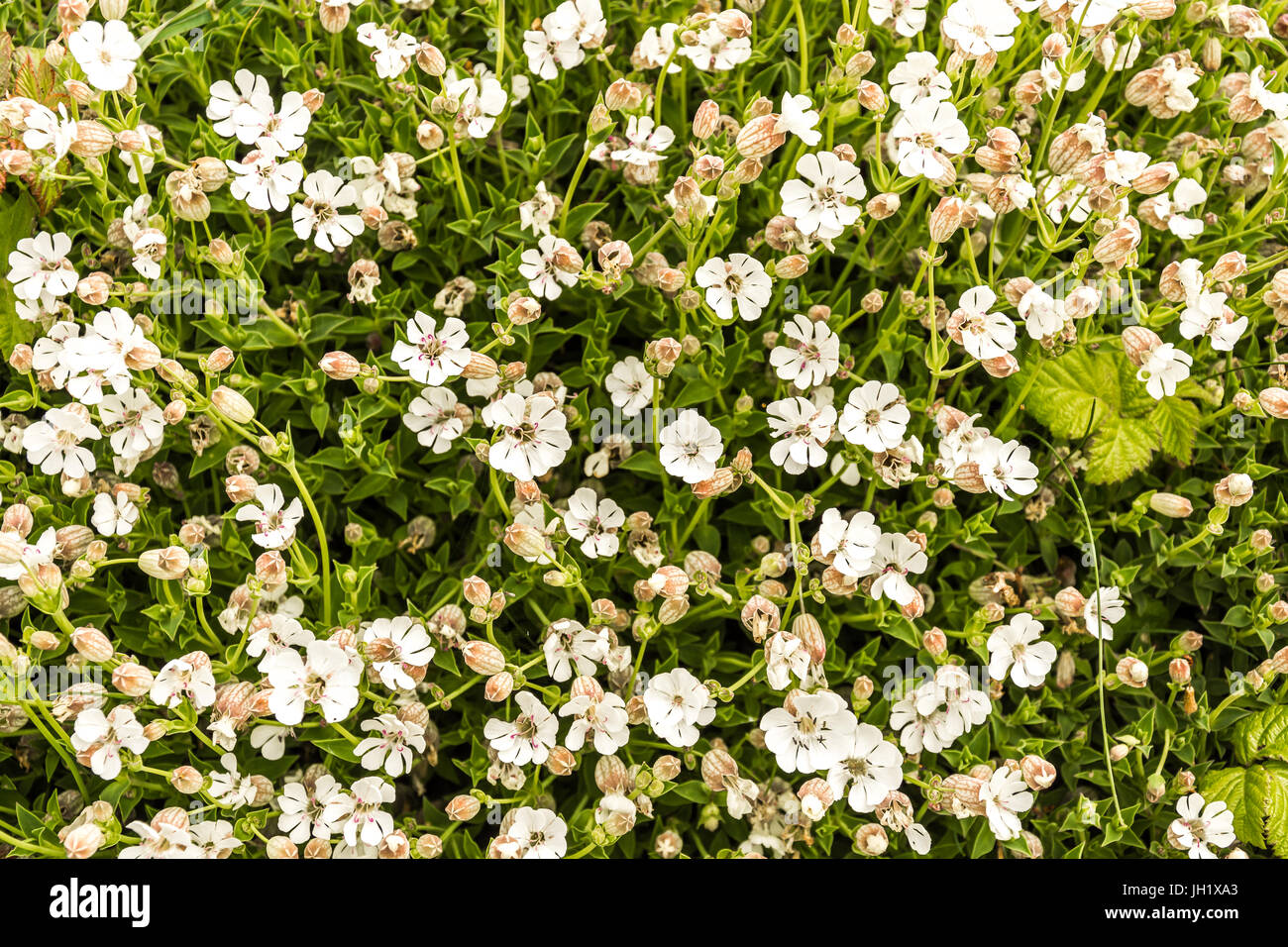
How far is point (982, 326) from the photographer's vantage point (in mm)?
1730

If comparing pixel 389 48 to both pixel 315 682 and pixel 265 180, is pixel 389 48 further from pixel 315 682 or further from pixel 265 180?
pixel 315 682

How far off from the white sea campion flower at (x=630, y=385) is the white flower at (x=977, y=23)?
78 centimetres

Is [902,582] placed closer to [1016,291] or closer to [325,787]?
[1016,291]

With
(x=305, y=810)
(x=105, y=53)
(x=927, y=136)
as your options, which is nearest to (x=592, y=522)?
(x=305, y=810)

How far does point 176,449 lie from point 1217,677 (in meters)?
2.03

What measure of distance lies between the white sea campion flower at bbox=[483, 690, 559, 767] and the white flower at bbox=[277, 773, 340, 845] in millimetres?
277

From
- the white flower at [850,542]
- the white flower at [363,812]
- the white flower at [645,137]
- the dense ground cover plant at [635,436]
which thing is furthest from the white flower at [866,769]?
the white flower at [645,137]

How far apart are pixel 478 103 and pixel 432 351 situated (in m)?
0.48

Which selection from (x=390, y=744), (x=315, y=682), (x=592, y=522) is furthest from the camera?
(x=592, y=522)

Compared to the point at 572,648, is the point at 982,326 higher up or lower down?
higher up

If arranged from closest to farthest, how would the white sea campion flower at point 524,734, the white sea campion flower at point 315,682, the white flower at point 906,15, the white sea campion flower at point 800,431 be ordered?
1. the white sea campion flower at point 315,682
2. the white sea campion flower at point 524,734
3. the white sea campion flower at point 800,431
4. the white flower at point 906,15

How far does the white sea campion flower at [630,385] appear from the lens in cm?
182

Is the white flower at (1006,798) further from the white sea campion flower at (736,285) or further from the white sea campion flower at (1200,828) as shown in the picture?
the white sea campion flower at (736,285)
